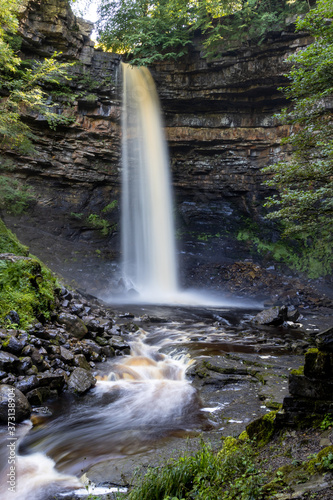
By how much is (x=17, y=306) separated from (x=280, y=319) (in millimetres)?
8252

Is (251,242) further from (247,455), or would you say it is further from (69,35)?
(247,455)

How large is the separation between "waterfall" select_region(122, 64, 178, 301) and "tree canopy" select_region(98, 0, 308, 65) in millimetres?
1607

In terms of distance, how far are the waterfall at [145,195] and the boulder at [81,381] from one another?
1211cm

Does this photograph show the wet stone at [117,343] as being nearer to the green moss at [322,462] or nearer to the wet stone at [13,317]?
the wet stone at [13,317]

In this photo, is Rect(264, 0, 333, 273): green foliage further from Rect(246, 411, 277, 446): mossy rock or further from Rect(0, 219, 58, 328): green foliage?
Rect(0, 219, 58, 328): green foliage

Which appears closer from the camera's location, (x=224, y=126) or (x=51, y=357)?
(x=51, y=357)

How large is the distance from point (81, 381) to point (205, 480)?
339 cm

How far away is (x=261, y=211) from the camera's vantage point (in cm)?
1966

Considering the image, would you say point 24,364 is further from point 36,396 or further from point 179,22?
point 179,22

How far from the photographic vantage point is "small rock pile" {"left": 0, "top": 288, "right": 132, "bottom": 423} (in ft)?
14.9

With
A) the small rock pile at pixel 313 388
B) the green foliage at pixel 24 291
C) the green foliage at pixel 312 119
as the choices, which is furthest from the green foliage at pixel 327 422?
the green foliage at pixel 24 291

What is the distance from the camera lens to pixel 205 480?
8.14ft

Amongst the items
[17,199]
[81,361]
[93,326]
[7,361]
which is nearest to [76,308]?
[93,326]

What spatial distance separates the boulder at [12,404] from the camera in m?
4.11
